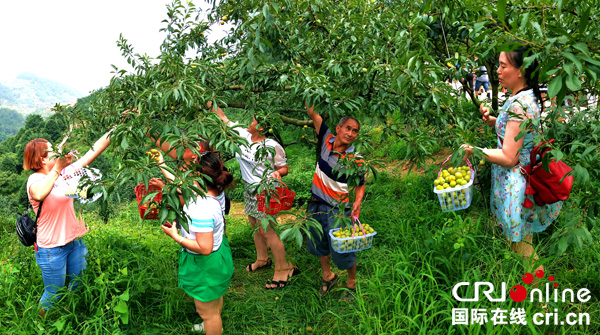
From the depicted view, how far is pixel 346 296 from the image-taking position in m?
3.03

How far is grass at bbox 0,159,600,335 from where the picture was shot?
2.42m

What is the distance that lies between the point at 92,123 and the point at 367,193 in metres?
3.50

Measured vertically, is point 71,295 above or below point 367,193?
above

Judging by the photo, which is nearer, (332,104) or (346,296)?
(332,104)

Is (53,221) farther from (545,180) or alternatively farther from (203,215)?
(545,180)

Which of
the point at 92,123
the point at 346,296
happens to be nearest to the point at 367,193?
the point at 346,296

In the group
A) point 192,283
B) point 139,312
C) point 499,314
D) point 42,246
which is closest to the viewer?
point 499,314

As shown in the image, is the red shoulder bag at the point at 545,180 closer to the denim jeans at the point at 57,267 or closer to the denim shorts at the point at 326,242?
the denim shorts at the point at 326,242

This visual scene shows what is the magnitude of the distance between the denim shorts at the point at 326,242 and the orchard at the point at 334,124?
201mm

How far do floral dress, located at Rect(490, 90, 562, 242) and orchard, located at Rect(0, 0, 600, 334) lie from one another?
5.4 inches

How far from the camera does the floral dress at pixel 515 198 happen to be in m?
2.25

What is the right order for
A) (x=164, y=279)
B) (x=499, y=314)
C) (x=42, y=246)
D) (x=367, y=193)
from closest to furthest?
(x=499, y=314) < (x=42, y=246) < (x=164, y=279) < (x=367, y=193)

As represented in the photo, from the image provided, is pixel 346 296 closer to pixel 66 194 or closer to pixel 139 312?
pixel 139 312

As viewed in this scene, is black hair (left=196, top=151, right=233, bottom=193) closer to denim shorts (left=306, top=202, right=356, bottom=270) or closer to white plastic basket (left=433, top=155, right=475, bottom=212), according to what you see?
denim shorts (left=306, top=202, right=356, bottom=270)
